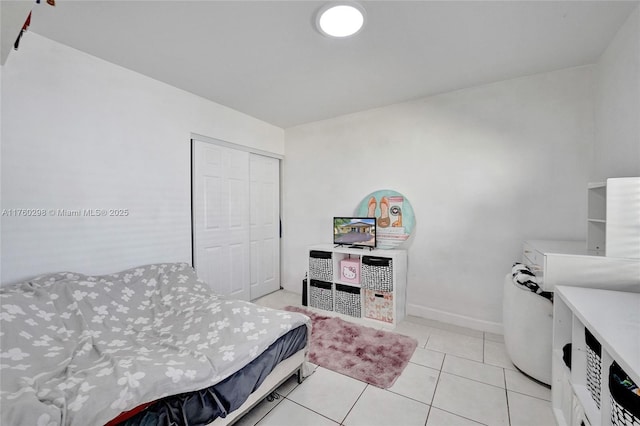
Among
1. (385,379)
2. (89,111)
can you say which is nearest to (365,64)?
(89,111)

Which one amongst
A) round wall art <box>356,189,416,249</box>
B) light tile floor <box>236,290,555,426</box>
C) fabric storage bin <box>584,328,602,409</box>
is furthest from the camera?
round wall art <box>356,189,416,249</box>

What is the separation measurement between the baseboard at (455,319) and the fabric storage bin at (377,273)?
1.84 ft

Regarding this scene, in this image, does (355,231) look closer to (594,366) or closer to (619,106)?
(594,366)

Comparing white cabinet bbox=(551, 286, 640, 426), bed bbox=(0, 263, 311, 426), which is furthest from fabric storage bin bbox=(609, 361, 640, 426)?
bed bbox=(0, 263, 311, 426)

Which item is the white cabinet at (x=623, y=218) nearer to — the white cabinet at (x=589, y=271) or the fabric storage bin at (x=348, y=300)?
the white cabinet at (x=589, y=271)

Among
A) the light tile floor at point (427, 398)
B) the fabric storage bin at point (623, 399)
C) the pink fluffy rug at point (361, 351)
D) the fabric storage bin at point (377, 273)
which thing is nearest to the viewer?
the fabric storage bin at point (623, 399)

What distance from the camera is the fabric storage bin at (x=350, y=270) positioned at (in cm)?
299

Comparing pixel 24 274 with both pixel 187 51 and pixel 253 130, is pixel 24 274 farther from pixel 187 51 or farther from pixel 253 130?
pixel 253 130

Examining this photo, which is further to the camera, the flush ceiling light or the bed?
the flush ceiling light

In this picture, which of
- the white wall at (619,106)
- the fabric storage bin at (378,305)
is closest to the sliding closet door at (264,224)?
the fabric storage bin at (378,305)

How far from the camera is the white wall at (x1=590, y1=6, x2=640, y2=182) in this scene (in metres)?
1.61

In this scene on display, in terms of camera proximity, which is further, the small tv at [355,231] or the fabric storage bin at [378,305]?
the small tv at [355,231]

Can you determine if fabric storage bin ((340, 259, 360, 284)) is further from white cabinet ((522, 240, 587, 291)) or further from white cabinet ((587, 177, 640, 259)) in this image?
white cabinet ((587, 177, 640, 259))

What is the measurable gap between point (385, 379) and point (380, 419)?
0.36 meters
